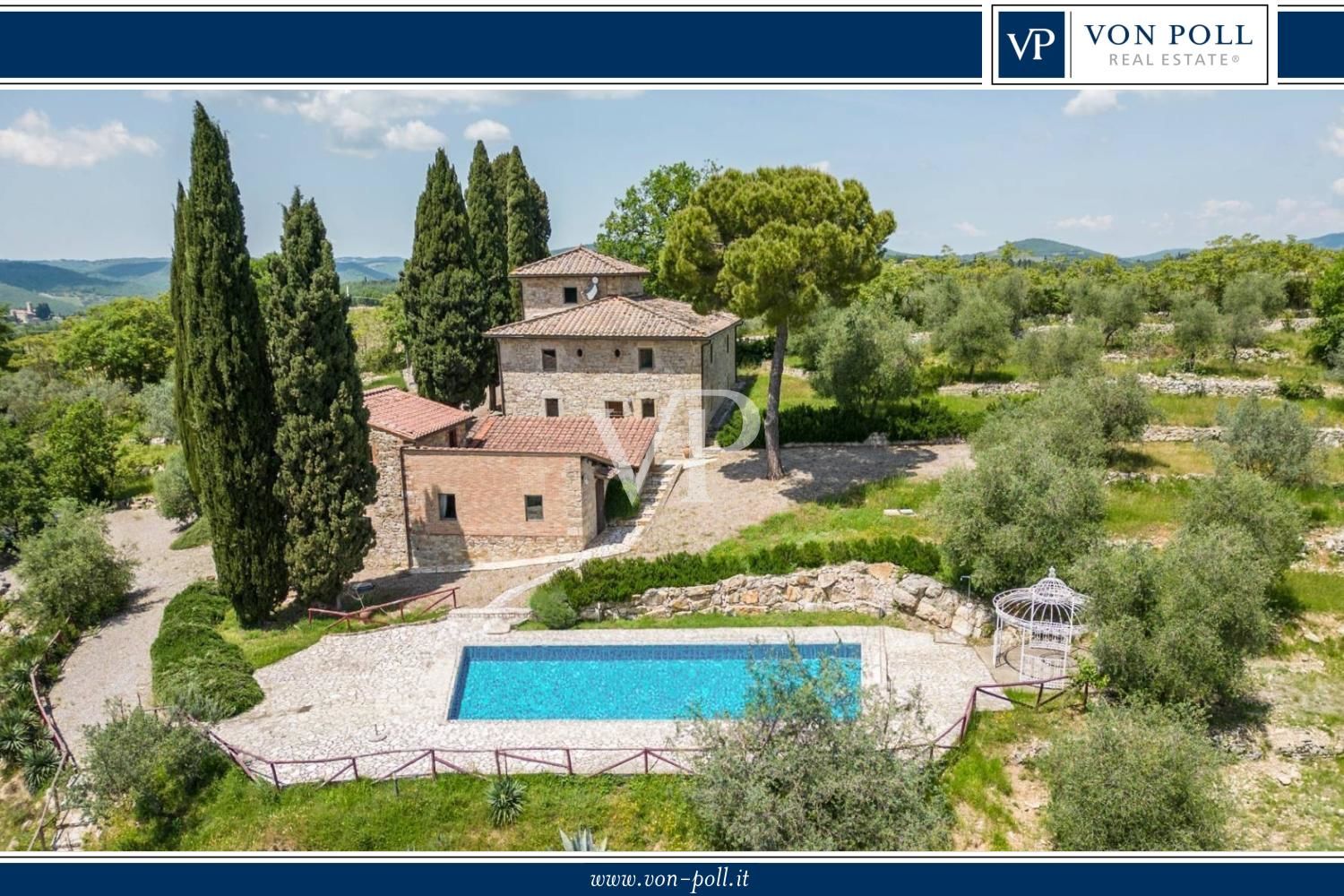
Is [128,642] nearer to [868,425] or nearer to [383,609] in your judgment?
[383,609]

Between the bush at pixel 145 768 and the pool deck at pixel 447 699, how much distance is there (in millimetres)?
846

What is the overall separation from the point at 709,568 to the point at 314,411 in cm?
983

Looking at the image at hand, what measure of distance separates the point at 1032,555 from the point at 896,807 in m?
7.94

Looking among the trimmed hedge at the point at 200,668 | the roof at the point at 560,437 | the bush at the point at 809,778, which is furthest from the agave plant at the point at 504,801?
the roof at the point at 560,437

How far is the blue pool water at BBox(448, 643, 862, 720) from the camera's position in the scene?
15.8 metres

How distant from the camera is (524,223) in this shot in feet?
148

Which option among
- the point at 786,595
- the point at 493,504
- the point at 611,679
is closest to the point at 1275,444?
the point at 786,595

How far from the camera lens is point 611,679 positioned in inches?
662

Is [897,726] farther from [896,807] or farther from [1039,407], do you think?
[1039,407]

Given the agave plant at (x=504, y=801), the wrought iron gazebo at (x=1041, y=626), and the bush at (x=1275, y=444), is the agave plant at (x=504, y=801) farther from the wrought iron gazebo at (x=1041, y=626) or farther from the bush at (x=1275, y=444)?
the bush at (x=1275, y=444)

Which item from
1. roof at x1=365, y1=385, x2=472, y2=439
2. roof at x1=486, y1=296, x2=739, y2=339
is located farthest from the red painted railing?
roof at x1=486, y1=296, x2=739, y2=339

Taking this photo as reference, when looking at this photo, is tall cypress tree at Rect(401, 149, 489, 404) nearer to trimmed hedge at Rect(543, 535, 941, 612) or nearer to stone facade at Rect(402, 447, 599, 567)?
stone facade at Rect(402, 447, 599, 567)

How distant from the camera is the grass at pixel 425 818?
1252 cm

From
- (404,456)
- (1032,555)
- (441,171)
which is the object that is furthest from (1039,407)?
(441,171)
